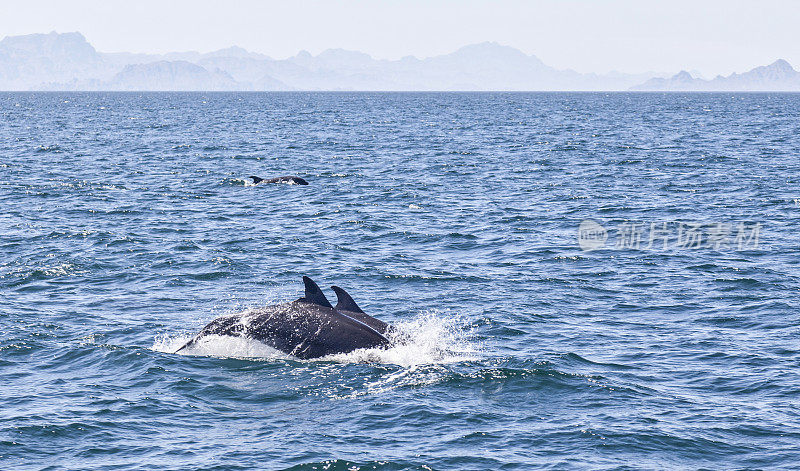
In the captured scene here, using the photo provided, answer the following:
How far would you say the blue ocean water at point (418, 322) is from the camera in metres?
14.4

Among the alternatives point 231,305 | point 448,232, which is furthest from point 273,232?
point 231,305

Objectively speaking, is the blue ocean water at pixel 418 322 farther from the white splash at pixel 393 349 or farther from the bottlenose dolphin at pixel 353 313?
the bottlenose dolphin at pixel 353 313

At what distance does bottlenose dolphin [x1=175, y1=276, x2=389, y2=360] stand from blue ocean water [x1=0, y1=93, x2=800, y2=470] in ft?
0.90

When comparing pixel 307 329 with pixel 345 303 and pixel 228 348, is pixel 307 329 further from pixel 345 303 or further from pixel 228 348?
pixel 228 348

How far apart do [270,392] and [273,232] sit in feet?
58.1

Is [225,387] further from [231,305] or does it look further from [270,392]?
[231,305]

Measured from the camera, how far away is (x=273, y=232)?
111ft

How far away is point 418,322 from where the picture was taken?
21.3 m

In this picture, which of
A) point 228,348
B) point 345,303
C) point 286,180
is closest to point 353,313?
point 345,303

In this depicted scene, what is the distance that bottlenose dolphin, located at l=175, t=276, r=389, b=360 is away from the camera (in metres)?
17.9
